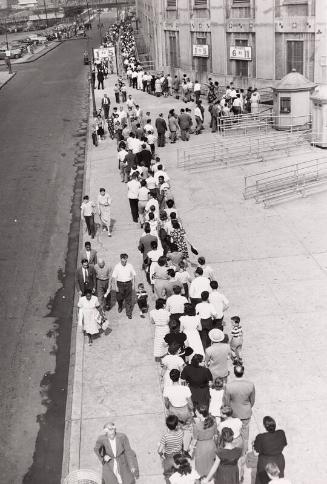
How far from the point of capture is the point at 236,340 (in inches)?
454

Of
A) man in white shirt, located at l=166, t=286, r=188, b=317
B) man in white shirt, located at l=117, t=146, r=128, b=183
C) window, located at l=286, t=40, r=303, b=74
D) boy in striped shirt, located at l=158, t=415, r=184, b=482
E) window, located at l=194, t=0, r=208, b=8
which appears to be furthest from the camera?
window, located at l=194, t=0, r=208, b=8

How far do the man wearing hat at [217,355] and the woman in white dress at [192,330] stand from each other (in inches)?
25.9

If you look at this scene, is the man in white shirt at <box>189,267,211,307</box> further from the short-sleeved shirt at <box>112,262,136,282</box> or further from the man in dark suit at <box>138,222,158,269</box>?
the man in dark suit at <box>138,222,158,269</box>

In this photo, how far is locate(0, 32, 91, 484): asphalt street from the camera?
1045cm

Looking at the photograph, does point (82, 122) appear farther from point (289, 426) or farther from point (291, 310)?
point (289, 426)

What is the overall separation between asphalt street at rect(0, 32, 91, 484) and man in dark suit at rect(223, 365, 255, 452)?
290cm

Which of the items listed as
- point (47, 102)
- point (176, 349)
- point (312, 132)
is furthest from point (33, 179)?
point (47, 102)

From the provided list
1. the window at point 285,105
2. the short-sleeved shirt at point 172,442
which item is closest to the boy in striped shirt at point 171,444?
the short-sleeved shirt at point 172,442

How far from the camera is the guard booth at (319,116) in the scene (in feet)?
81.1

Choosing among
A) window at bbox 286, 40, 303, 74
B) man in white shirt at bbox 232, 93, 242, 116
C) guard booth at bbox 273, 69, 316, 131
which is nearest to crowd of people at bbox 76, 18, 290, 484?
guard booth at bbox 273, 69, 316, 131

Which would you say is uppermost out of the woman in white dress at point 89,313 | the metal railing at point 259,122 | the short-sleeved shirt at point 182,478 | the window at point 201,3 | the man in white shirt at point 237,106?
the window at point 201,3

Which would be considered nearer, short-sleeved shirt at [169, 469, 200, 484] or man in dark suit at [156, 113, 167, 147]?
short-sleeved shirt at [169, 469, 200, 484]

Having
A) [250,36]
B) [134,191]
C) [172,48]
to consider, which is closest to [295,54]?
[250,36]

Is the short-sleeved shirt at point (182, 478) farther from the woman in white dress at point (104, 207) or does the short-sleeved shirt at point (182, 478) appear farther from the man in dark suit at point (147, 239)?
the woman in white dress at point (104, 207)
